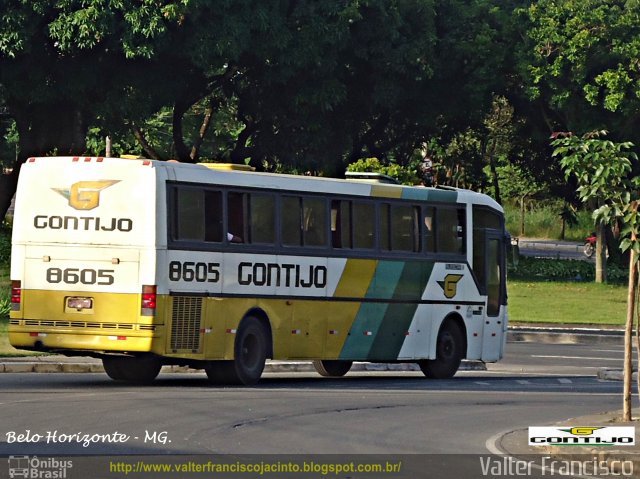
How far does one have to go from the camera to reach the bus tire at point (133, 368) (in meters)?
23.2

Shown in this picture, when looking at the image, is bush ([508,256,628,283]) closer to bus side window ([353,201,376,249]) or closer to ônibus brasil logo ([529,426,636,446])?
bus side window ([353,201,376,249])

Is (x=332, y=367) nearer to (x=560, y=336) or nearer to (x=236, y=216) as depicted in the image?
(x=236, y=216)

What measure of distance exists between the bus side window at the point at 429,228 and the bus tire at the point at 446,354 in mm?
1467

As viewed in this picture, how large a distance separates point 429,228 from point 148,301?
7.18 m

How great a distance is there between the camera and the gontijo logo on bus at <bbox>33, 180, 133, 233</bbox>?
21531mm

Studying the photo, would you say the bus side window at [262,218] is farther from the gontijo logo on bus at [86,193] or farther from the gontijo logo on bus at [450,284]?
the gontijo logo on bus at [450,284]

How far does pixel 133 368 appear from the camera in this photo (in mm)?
23344

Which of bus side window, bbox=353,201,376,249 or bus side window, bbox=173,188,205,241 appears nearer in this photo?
bus side window, bbox=173,188,205,241

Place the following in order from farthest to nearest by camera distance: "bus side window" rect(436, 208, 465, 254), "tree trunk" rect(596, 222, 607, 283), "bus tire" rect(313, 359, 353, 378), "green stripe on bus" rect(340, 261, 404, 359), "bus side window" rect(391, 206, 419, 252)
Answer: "tree trunk" rect(596, 222, 607, 283)
"bus side window" rect(436, 208, 465, 254)
"bus tire" rect(313, 359, 353, 378)
"bus side window" rect(391, 206, 419, 252)
"green stripe on bus" rect(340, 261, 404, 359)

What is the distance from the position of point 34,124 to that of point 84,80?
412cm

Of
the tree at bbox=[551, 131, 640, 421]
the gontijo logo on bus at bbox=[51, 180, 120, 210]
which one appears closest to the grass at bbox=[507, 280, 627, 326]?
the gontijo logo on bus at bbox=[51, 180, 120, 210]

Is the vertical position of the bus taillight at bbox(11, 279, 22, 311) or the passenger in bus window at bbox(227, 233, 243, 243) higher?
the passenger in bus window at bbox(227, 233, 243, 243)

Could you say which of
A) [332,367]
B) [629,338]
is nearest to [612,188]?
[629,338]

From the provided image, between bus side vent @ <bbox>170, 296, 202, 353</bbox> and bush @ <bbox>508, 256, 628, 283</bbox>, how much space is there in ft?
125
